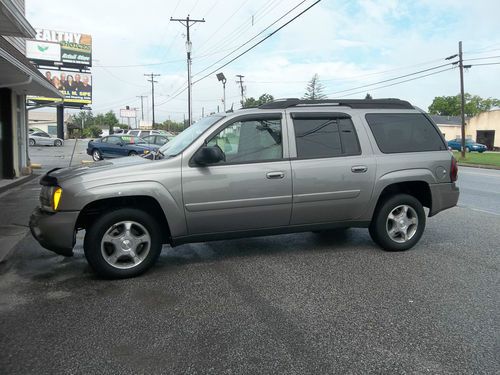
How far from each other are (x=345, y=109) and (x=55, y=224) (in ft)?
12.3

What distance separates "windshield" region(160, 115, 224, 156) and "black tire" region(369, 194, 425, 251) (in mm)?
2441

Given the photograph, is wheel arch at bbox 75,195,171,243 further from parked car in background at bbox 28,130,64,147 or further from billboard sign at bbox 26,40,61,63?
billboard sign at bbox 26,40,61,63

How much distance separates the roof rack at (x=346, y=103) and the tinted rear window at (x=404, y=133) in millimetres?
141

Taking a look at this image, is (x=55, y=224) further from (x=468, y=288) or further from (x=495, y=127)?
(x=495, y=127)

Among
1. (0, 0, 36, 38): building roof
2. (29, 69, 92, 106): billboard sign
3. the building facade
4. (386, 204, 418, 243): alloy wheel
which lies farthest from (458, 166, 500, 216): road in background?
(29, 69, 92, 106): billboard sign

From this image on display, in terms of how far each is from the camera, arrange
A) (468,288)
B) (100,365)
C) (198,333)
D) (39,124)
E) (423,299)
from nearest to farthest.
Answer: (100,365), (198,333), (423,299), (468,288), (39,124)

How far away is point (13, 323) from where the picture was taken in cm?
377

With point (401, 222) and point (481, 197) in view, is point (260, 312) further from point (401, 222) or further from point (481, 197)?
point (481, 197)

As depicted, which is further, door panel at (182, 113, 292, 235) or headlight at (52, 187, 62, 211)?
door panel at (182, 113, 292, 235)

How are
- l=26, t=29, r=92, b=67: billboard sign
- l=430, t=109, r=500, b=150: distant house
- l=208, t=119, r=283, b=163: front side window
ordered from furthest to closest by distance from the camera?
l=26, t=29, r=92, b=67: billboard sign → l=430, t=109, r=500, b=150: distant house → l=208, t=119, r=283, b=163: front side window

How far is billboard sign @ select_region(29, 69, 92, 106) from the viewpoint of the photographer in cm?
5903

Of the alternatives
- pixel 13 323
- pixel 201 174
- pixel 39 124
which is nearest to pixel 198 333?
pixel 13 323

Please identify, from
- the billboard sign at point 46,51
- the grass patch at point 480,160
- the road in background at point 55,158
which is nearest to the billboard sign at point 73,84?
the billboard sign at point 46,51

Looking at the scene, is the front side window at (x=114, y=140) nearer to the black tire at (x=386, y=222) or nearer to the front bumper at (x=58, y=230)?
the front bumper at (x=58, y=230)
